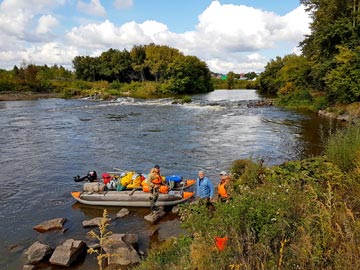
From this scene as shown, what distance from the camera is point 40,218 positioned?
10.8 metres

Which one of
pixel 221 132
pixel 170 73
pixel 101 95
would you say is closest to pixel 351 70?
pixel 221 132

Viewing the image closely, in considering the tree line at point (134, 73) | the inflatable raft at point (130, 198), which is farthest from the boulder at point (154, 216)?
the tree line at point (134, 73)

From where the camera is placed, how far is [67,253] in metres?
8.05

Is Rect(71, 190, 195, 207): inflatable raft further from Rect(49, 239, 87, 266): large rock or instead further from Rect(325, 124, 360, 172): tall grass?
Rect(325, 124, 360, 172): tall grass

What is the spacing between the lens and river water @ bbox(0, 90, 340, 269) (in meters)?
10.3

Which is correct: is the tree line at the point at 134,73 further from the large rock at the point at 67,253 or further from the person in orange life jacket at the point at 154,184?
the large rock at the point at 67,253

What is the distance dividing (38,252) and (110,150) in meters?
11.1

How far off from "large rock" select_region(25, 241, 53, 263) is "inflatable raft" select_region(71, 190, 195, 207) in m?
3.26

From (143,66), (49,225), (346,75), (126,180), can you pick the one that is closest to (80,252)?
(49,225)

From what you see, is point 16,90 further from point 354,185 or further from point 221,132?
point 354,185

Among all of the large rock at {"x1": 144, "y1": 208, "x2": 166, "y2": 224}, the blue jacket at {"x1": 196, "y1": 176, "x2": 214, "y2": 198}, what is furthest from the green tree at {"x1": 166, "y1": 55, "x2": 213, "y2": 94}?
the blue jacket at {"x1": 196, "y1": 176, "x2": 214, "y2": 198}

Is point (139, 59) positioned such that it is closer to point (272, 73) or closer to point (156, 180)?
point (272, 73)

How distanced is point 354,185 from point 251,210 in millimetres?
2387

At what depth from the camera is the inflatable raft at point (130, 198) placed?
11.5m
